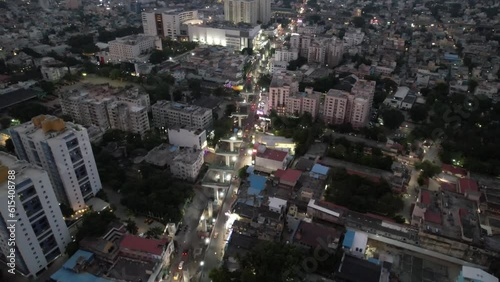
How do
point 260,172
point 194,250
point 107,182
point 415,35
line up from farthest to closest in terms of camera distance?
point 415,35 < point 260,172 < point 107,182 < point 194,250

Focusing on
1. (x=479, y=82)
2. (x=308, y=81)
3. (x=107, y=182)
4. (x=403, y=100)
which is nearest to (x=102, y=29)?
(x=308, y=81)

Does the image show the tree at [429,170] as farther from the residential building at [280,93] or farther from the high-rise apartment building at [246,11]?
the high-rise apartment building at [246,11]

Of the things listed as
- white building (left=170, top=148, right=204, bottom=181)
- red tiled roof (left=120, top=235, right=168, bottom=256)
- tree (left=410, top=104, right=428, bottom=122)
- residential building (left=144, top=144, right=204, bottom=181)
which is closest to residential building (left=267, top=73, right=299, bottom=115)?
residential building (left=144, top=144, right=204, bottom=181)

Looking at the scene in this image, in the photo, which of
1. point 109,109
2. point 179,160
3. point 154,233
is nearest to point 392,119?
point 179,160

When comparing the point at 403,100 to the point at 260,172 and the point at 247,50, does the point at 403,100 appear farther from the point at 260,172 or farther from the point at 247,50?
the point at 247,50

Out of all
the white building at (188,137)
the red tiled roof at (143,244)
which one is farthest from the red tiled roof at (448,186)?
the red tiled roof at (143,244)
